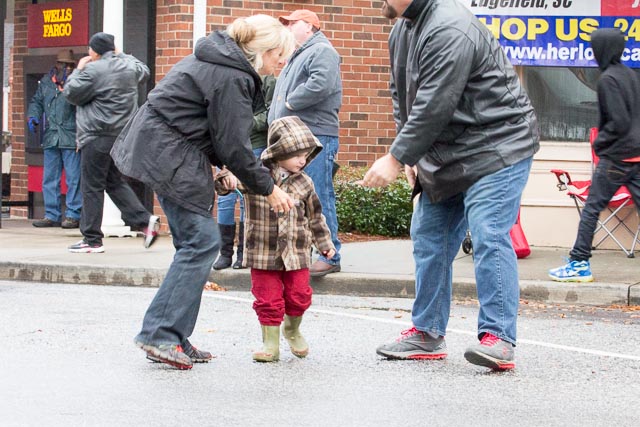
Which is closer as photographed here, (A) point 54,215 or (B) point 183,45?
(B) point 183,45

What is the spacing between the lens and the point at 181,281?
5.94m

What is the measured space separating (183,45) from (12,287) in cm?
379

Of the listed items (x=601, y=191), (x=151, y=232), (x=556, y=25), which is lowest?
(x=151, y=232)

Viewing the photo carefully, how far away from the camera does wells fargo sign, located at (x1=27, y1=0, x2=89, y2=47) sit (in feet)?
43.5

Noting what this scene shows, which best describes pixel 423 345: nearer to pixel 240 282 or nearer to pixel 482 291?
pixel 482 291

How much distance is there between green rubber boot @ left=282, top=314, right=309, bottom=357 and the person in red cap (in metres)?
2.56

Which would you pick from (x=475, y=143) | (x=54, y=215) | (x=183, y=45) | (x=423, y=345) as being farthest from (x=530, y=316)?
(x=54, y=215)

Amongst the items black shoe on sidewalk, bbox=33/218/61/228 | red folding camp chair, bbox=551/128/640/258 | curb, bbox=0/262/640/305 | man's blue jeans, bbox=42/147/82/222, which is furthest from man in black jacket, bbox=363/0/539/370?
black shoe on sidewalk, bbox=33/218/61/228

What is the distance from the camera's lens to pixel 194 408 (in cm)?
505

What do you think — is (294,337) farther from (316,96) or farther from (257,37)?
(316,96)

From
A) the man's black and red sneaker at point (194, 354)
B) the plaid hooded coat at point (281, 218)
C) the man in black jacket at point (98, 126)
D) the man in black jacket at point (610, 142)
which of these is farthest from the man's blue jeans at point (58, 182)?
the man's black and red sneaker at point (194, 354)

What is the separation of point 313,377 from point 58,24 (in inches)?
343

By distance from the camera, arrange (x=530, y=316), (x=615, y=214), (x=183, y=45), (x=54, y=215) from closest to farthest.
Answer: (x=530, y=316) < (x=615, y=214) < (x=183, y=45) < (x=54, y=215)

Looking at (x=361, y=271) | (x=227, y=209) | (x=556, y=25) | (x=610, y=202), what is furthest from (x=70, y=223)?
(x=610, y=202)
